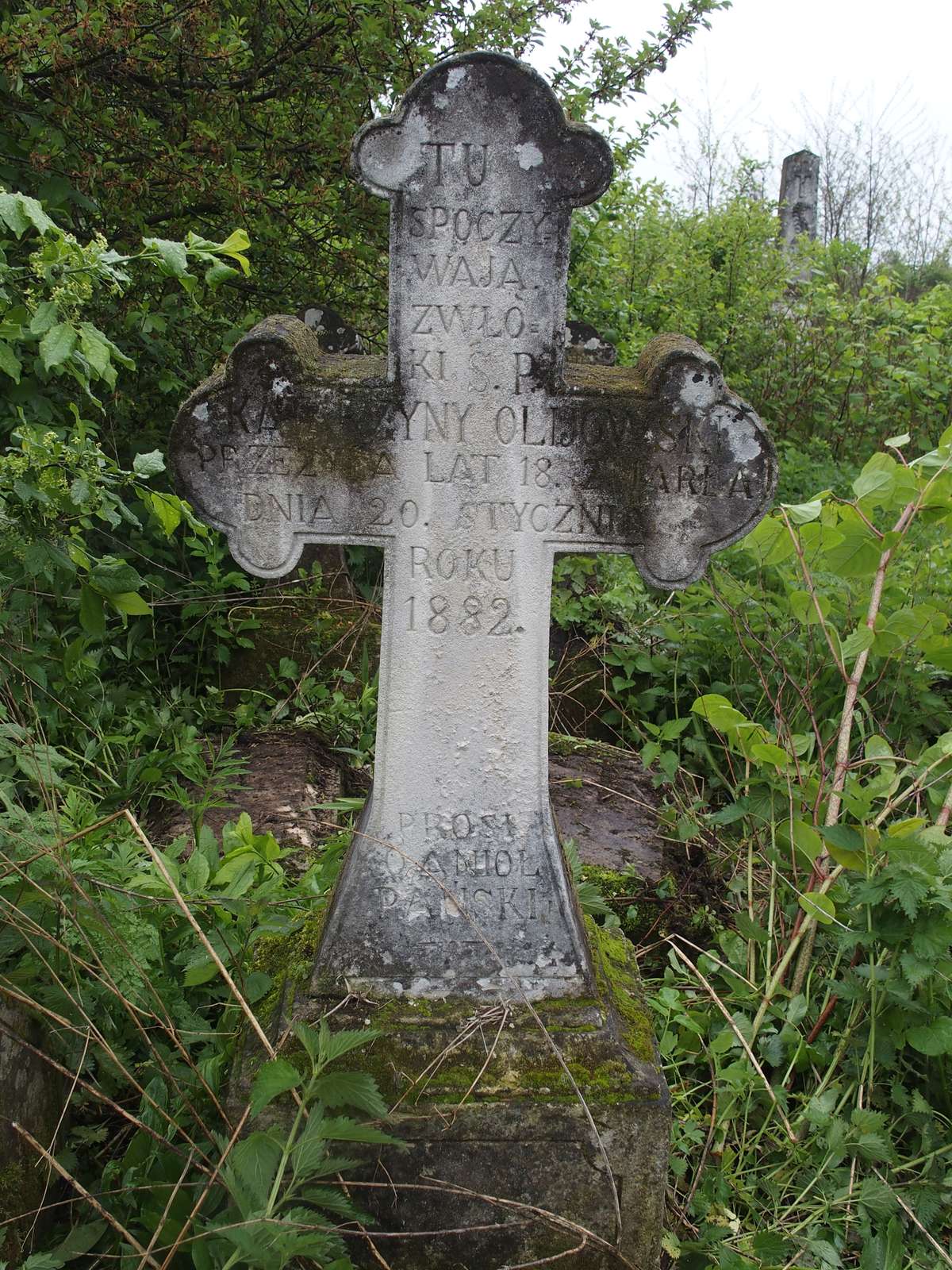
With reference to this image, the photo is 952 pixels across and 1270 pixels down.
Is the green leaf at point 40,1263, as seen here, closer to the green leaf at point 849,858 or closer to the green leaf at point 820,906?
the green leaf at point 820,906

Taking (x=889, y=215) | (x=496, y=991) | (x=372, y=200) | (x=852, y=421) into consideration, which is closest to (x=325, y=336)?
(x=496, y=991)

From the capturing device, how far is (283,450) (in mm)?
1965

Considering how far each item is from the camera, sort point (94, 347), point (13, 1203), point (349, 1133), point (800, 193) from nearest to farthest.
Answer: point (349, 1133) → point (13, 1203) → point (94, 347) → point (800, 193)

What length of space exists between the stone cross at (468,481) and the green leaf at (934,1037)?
0.75 meters

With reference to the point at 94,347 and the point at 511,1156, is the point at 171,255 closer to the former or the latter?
the point at 94,347

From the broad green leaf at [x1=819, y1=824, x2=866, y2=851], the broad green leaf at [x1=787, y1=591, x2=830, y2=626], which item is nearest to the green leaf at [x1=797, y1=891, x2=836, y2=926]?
the broad green leaf at [x1=819, y1=824, x2=866, y2=851]

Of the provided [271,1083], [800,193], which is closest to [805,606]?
[271,1083]

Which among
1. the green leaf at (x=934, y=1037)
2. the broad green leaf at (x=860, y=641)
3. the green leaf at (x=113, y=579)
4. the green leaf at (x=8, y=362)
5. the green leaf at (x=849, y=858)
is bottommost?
the green leaf at (x=934, y=1037)

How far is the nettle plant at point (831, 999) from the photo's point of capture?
6.85 ft

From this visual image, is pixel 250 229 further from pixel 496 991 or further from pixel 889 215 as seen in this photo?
pixel 889 215

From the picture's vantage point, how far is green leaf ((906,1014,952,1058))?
84.7 inches

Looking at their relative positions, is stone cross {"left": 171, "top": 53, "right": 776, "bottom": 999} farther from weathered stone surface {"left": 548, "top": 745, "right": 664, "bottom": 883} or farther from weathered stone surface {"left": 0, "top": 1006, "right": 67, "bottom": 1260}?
weathered stone surface {"left": 548, "top": 745, "right": 664, "bottom": 883}

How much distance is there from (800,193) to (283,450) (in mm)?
12263

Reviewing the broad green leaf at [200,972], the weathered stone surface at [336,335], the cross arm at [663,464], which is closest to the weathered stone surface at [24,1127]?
the broad green leaf at [200,972]
